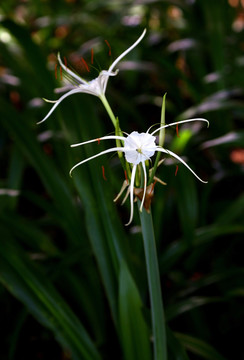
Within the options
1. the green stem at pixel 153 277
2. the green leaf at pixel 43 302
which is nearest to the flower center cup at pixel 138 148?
the green stem at pixel 153 277

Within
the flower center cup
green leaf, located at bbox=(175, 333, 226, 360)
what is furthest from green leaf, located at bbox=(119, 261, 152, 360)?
the flower center cup

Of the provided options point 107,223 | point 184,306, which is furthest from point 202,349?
point 107,223

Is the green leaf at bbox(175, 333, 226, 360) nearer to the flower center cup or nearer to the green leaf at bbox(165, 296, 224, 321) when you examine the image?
the green leaf at bbox(165, 296, 224, 321)

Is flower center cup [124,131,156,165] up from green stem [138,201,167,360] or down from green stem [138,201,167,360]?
up

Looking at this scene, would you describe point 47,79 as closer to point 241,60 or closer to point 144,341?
point 144,341

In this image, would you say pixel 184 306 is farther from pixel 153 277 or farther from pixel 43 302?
Result: pixel 153 277

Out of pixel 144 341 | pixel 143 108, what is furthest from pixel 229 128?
pixel 144 341

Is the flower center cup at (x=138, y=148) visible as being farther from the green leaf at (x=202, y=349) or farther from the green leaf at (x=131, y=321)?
the green leaf at (x=202, y=349)
